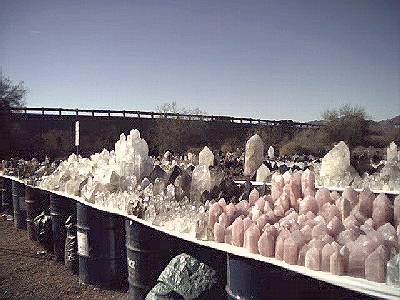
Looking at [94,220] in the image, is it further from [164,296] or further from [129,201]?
[164,296]

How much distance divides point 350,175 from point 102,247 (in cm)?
325

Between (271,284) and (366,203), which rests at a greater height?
(366,203)

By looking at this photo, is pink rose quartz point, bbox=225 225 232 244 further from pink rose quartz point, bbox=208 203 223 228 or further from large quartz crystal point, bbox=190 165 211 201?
large quartz crystal point, bbox=190 165 211 201

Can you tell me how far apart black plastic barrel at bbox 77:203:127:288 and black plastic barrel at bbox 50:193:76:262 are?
3.19 ft

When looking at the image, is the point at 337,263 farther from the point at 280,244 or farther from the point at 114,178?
the point at 114,178

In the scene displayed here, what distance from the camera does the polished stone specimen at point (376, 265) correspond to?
227cm

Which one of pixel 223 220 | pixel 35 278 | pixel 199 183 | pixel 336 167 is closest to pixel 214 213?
pixel 223 220

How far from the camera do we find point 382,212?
309 cm

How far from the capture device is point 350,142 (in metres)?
18.9

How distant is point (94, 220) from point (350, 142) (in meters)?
16.2

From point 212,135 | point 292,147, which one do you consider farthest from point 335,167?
point 212,135

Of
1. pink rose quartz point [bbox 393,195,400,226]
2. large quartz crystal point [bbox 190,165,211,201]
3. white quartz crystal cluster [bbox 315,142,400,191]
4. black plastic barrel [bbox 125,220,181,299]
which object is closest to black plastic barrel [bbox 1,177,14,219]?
large quartz crystal point [bbox 190,165,211,201]

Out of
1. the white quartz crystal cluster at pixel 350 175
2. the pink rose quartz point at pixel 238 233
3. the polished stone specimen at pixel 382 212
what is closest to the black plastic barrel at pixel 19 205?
the white quartz crystal cluster at pixel 350 175

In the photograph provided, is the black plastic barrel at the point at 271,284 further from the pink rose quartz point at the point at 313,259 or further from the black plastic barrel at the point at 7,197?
the black plastic barrel at the point at 7,197
